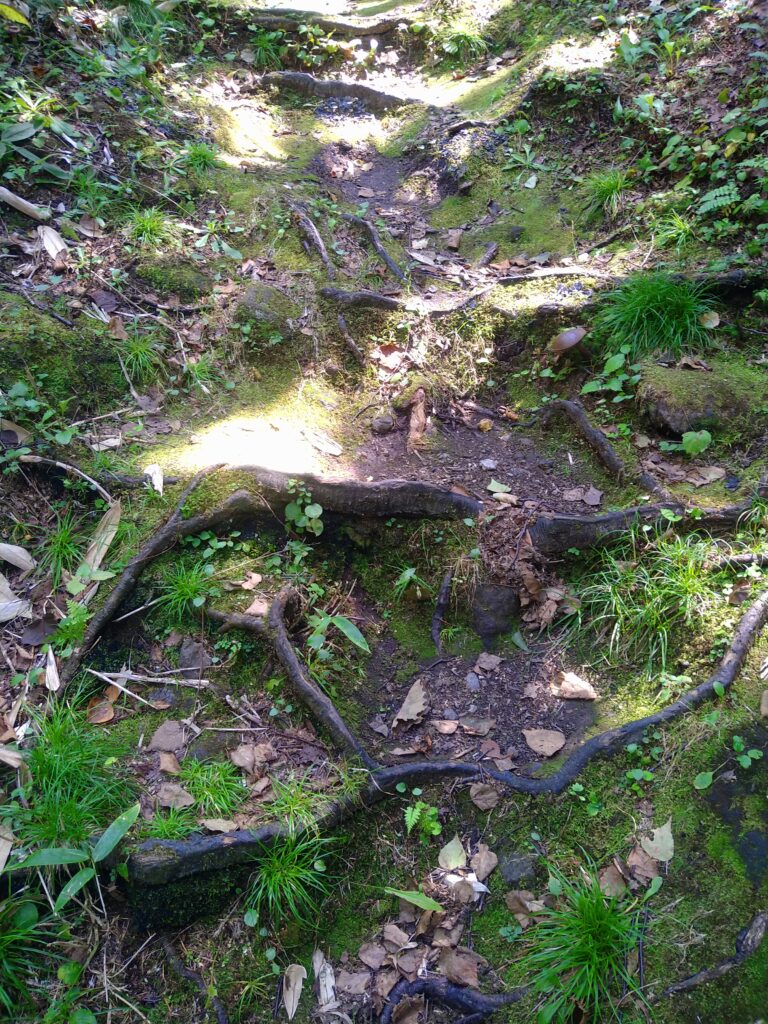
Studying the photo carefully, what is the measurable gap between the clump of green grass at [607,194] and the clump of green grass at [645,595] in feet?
9.89

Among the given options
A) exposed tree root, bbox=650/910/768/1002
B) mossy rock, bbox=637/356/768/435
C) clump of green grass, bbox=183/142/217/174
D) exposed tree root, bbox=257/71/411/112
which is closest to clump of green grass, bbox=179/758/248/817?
exposed tree root, bbox=650/910/768/1002

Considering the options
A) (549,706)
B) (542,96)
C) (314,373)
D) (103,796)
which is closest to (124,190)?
(314,373)

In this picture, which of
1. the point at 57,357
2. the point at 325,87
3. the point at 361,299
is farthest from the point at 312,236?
the point at 325,87

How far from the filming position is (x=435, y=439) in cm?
429

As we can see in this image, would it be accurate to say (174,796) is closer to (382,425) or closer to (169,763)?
(169,763)

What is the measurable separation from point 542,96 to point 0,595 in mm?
6114

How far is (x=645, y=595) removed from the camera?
328 cm

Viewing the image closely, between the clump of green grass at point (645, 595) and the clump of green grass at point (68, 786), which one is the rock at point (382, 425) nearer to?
the clump of green grass at point (645, 595)

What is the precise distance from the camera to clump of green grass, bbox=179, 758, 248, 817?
2791 millimetres

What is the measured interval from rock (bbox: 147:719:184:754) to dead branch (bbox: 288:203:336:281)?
333cm

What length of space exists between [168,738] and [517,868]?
164 cm

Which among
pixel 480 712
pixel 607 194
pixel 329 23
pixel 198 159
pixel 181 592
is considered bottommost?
pixel 480 712

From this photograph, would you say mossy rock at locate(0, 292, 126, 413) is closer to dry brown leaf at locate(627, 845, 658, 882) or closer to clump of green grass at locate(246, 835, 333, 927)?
clump of green grass at locate(246, 835, 333, 927)

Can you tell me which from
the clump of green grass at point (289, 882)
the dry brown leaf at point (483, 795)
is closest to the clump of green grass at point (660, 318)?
the dry brown leaf at point (483, 795)
